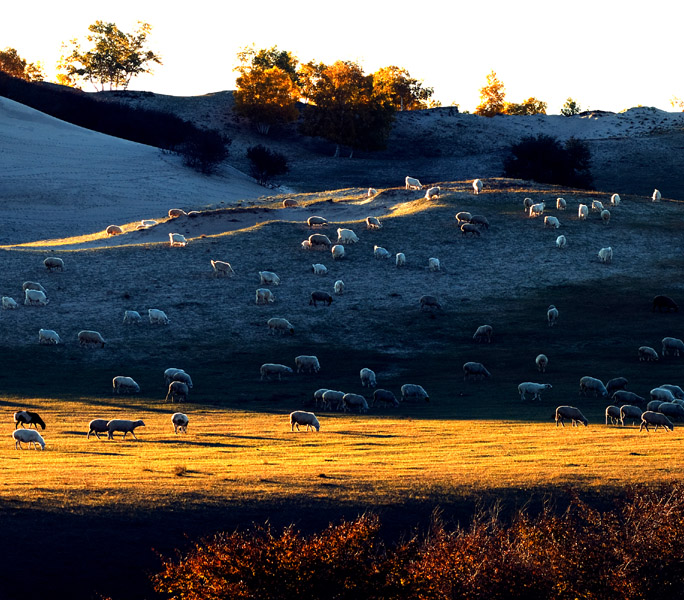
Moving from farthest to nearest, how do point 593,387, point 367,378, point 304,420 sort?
point 367,378
point 593,387
point 304,420

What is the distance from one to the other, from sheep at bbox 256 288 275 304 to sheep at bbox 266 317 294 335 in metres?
3.98

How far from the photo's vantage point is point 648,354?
4322cm

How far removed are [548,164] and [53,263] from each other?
197 ft

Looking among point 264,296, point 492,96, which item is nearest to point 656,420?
point 264,296

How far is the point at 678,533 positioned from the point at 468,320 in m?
33.4

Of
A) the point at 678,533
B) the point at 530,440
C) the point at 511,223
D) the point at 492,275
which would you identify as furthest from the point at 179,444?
the point at 511,223

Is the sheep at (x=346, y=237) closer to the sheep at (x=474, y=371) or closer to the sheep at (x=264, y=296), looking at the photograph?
the sheep at (x=264, y=296)

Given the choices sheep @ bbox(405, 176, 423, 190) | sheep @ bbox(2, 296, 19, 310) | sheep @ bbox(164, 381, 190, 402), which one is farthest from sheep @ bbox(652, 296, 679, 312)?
sheep @ bbox(2, 296, 19, 310)

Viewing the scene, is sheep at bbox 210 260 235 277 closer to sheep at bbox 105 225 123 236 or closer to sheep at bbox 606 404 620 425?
sheep at bbox 105 225 123 236

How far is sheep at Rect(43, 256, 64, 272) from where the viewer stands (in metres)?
58.1

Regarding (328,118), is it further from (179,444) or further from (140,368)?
(179,444)

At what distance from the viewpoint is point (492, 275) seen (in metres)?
57.4

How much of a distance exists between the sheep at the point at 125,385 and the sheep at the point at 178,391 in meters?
2.12

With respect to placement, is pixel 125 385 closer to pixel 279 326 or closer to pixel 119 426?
pixel 279 326
